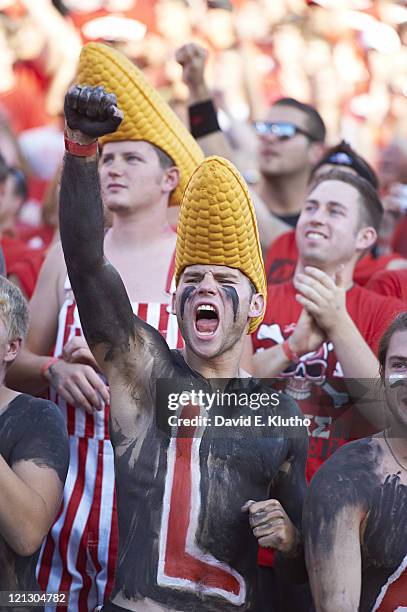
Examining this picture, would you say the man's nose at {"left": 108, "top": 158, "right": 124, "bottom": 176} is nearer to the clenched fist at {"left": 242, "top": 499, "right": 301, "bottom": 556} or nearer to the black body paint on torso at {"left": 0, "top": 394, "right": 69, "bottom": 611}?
the black body paint on torso at {"left": 0, "top": 394, "right": 69, "bottom": 611}

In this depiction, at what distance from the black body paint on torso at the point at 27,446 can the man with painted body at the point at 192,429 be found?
20cm

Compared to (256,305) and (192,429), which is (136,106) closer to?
(256,305)

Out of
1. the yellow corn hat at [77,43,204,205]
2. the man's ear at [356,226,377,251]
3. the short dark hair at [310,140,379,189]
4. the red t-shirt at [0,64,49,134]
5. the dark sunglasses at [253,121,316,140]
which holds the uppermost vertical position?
the red t-shirt at [0,64,49,134]

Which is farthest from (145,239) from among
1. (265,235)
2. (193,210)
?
(265,235)

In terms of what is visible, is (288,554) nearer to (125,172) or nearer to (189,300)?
(189,300)

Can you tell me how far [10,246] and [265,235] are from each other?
117cm

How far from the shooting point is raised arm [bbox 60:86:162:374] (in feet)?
8.89

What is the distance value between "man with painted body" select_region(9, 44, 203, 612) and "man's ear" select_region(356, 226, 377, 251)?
2.24 ft

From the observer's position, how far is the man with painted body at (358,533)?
2.87 metres

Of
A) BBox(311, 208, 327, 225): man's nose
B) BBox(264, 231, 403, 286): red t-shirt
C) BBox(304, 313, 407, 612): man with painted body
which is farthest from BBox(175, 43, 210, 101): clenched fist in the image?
BBox(304, 313, 407, 612): man with painted body

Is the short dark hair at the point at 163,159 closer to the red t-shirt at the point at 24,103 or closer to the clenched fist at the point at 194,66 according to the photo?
the clenched fist at the point at 194,66

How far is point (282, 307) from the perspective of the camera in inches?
169

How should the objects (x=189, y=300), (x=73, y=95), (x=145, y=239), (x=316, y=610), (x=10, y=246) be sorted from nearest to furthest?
(x=73, y=95) → (x=316, y=610) → (x=189, y=300) → (x=145, y=239) → (x=10, y=246)

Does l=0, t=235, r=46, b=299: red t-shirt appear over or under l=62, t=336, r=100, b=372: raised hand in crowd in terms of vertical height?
over
